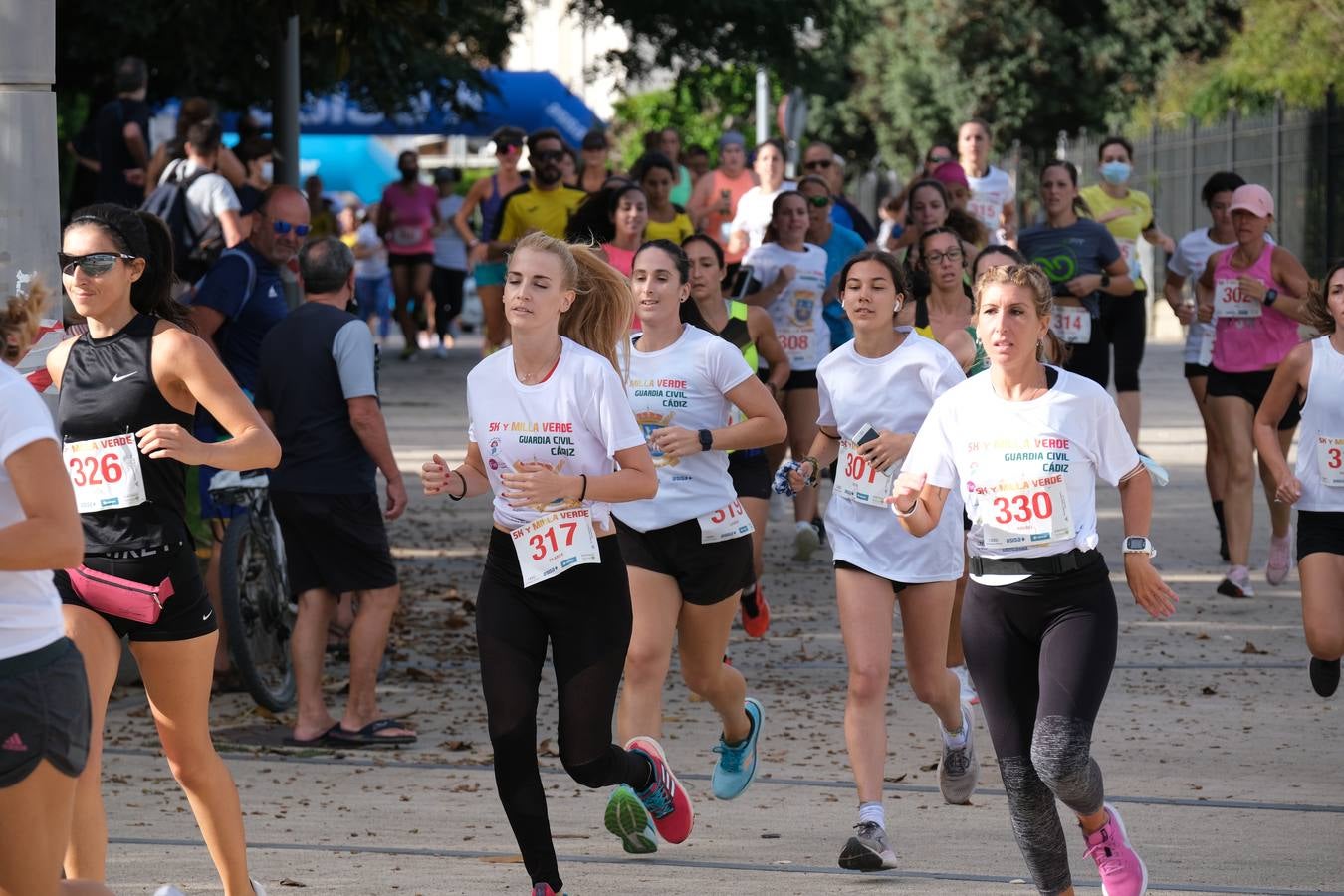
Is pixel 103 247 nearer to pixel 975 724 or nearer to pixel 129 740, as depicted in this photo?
pixel 129 740

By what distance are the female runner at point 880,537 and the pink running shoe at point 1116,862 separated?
34.7 inches

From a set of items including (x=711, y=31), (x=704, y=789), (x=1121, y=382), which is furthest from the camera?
(x=711, y=31)

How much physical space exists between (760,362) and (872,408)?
4.17 metres

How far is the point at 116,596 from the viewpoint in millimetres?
5023

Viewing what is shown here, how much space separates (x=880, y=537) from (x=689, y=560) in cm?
63

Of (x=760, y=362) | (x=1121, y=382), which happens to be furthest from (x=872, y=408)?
(x=1121, y=382)

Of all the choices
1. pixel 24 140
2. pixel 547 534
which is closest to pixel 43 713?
pixel 547 534

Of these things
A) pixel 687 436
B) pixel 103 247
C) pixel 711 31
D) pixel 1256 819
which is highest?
pixel 711 31

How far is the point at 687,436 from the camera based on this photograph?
6457mm

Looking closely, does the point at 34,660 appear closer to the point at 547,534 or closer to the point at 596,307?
the point at 547,534

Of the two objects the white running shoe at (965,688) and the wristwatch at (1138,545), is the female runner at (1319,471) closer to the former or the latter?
the white running shoe at (965,688)

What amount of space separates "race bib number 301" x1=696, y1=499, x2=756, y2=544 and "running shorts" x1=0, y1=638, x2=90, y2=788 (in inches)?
118

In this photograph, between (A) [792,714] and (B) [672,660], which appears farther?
(B) [672,660]

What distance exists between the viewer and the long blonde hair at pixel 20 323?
162 inches
